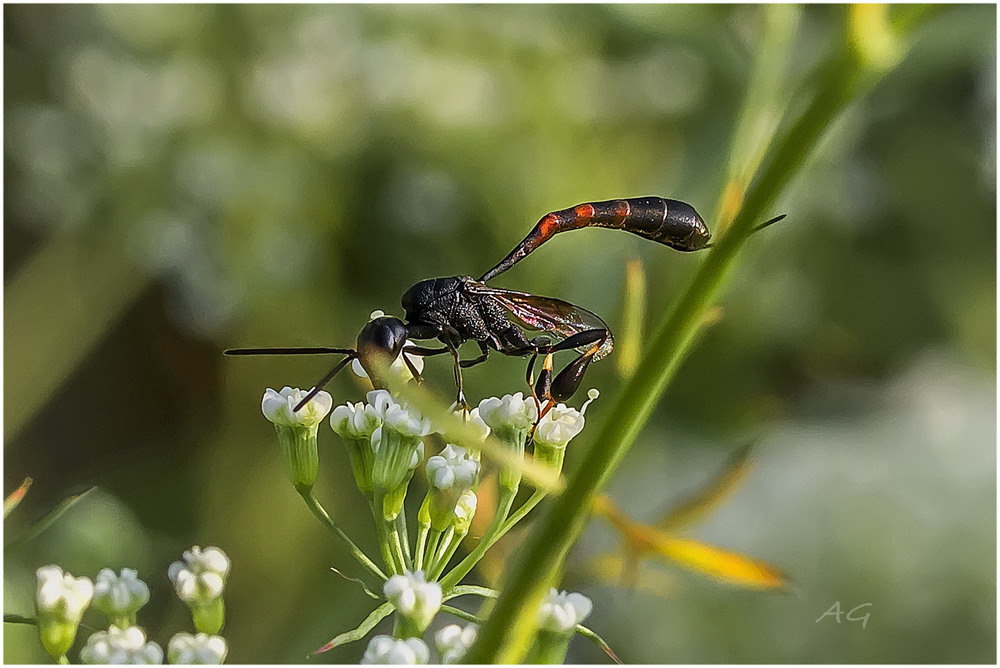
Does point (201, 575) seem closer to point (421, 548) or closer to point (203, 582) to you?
point (203, 582)

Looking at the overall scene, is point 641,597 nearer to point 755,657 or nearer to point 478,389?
point 755,657

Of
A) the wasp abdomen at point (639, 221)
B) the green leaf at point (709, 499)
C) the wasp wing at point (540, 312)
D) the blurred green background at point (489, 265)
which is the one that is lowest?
the blurred green background at point (489, 265)

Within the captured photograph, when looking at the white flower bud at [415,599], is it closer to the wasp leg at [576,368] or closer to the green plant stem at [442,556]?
the green plant stem at [442,556]

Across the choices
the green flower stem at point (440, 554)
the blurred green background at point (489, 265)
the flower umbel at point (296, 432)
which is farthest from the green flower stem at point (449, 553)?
the blurred green background at point (489, 265)

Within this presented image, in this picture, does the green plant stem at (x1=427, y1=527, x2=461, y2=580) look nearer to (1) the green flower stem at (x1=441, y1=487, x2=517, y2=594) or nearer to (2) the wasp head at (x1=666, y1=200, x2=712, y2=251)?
(1) the green flower stem at (x1=441, y1=487, x2=517, y2=594)

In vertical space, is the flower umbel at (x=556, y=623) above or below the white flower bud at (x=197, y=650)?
above

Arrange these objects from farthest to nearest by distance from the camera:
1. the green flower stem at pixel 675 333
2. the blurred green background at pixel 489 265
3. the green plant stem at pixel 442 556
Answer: the blurred green background at pixel 489 265 < the green plant stem at pixel 442 556 < the green flower stem at pixel 675 333

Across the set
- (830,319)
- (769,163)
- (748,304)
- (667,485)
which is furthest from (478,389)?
(769,163)
